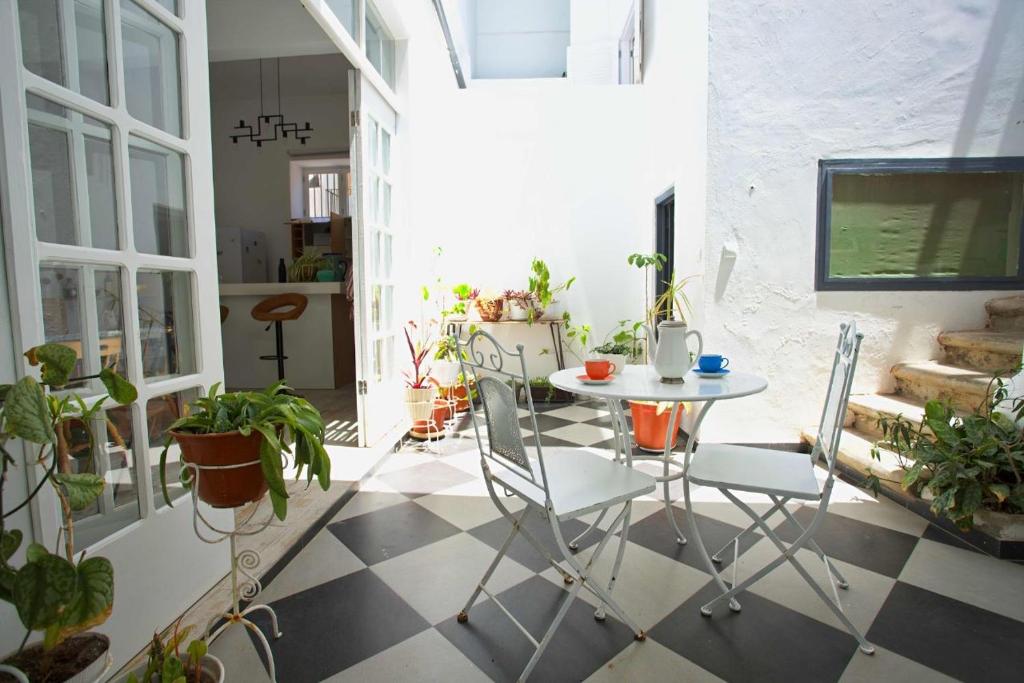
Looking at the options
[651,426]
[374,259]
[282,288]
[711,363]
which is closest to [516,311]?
[374,259]

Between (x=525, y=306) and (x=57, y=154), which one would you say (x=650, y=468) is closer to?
(x=525, y=306)

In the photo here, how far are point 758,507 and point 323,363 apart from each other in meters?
4.39

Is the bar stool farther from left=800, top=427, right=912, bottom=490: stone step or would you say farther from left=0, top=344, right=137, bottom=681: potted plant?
left=800, top=427, right=912, bottom=490: stone step

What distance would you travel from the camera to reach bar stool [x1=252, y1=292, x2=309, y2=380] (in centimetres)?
500

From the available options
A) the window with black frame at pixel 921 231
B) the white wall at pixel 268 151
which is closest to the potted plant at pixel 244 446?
the window with black frame at pixel 921 231

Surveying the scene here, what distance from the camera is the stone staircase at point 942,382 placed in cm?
287

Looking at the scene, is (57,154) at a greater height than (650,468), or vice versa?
(57,154)

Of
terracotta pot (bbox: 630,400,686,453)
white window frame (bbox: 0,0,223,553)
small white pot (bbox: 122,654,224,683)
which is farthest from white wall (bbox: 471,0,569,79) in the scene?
small white pot (bbox: 122,654,224,683)

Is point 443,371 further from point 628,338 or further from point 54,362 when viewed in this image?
point 54,362

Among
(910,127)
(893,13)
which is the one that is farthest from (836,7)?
(910,127)

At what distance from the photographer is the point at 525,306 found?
5.04 metres

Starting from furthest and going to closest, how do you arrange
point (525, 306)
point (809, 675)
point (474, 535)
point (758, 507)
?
point (525, 306)
point (758, 507)
point (474, 535)
point (809, 675)

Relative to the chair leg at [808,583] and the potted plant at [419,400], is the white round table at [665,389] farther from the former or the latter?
the potted plant at [419,400]

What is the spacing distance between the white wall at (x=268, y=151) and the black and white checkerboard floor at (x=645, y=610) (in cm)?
566
